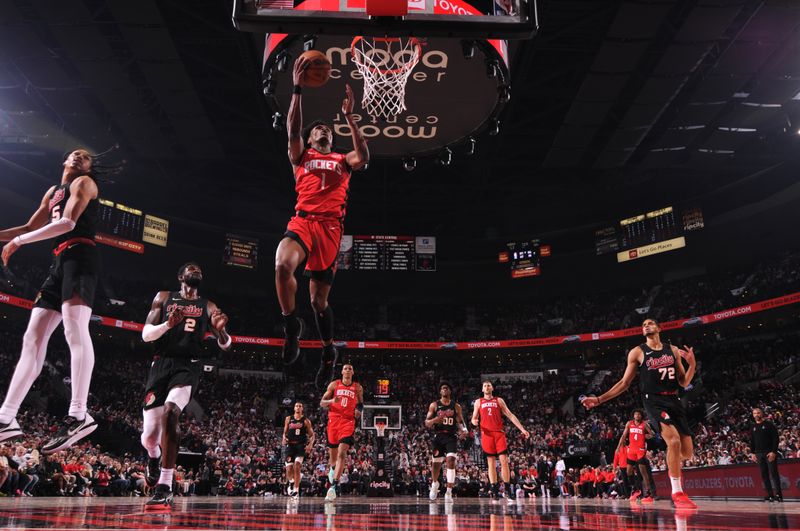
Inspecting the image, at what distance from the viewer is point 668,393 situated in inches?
304

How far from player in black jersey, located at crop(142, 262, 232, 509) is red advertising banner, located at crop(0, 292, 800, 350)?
72.6ft

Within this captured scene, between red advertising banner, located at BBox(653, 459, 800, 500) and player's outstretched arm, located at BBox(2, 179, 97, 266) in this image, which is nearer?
player's outstretched arm, located at BBox(2, 179, 97, 266)

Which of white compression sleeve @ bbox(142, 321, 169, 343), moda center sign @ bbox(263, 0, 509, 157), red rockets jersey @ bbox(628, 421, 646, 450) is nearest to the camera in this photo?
white compression sleeve @ bbox(142, 321, 169, 343)

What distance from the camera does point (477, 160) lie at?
25.4m

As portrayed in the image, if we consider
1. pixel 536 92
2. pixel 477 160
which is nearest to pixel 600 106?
pixel 536 92

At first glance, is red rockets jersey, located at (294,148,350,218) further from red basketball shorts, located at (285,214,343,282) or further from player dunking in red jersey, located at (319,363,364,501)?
player dunking in red jersey, located at (319,363,364,501)

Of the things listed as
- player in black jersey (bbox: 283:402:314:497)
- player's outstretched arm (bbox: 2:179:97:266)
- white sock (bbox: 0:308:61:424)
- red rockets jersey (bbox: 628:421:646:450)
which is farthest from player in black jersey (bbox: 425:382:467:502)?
player's outstretched arm (bbox: 2:179:97:266)

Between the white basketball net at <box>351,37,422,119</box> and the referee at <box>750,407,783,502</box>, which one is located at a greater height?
the white basketball net at <box>351,37,422,119</box>

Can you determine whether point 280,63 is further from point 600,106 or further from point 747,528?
point 600,106

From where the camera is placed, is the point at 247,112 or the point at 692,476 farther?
the point at 247,112

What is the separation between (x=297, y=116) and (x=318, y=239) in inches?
43.1

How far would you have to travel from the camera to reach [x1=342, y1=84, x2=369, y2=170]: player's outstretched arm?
550 cm

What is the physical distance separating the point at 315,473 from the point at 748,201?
73.0 feet

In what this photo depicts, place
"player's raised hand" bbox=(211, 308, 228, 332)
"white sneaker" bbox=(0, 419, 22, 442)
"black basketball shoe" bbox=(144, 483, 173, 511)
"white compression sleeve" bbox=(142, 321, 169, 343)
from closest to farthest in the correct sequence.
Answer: "white sneaker" bbox=(0, 419, 22, 442), "black basketball shoe" bbox=(144, 483, 173, 511), "white compression sleeve" bbox=(142, 321, 169, 343), "player's raised hand" bbox=(211, 308, 228, 332)
